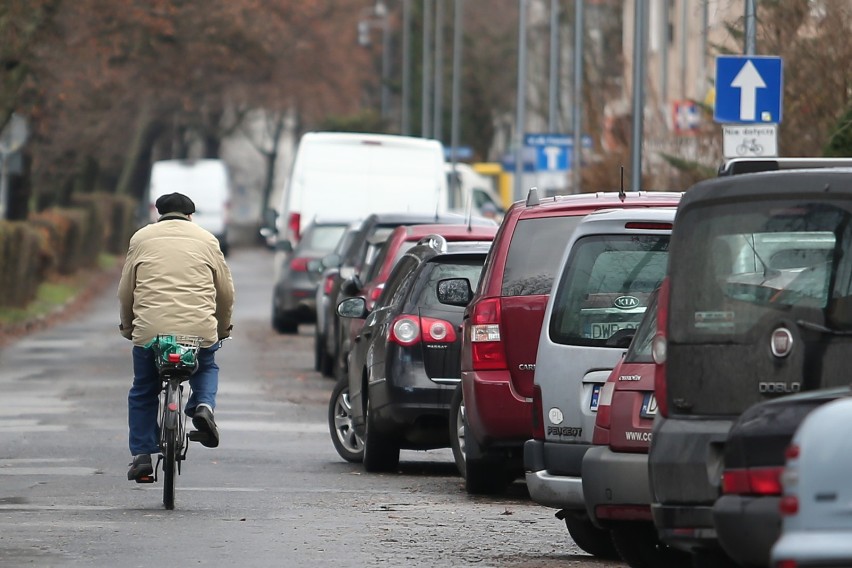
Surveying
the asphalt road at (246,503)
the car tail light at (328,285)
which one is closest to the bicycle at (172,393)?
the asphalt road at (246,503)

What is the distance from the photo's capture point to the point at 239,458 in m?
15.2

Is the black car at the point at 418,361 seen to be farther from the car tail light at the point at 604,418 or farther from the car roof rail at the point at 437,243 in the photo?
the car tail light at the point at 604,418

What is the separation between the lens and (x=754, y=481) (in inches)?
271

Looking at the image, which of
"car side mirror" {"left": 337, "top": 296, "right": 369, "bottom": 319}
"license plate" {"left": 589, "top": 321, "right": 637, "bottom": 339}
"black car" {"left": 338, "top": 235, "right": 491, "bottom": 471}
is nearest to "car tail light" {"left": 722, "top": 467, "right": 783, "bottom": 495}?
"license plate" {"left": 589, "top": 321, "right": 637, "bottom": 339}

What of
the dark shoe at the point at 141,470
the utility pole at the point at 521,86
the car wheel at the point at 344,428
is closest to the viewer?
the dark shoe at the point at 141,470

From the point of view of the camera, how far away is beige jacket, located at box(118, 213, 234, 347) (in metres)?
12.3

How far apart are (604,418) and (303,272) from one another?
69.2ft

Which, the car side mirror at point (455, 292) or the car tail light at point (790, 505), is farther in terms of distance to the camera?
the car side mirror at point (455, 292)

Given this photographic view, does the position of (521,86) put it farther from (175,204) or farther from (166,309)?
(166,309)

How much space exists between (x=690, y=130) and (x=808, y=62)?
6720 mm

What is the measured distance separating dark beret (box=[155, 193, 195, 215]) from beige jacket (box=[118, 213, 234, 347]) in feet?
0.16

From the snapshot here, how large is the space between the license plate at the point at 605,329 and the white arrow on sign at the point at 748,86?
8.69 m

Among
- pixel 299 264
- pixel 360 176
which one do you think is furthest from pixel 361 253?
pixel 360 176

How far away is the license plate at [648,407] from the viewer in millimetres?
9352
